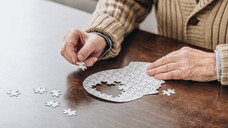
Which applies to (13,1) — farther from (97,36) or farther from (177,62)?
(177,62)

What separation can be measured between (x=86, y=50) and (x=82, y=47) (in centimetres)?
3

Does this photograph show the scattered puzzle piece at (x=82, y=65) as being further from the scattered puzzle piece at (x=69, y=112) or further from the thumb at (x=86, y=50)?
the scattered puzzle piece at (x=69, y=112)

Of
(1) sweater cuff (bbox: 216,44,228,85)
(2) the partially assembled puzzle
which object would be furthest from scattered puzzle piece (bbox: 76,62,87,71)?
(1) sweater cuff (bbox: 216,44,228,85)

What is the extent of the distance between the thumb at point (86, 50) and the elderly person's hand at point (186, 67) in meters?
0.29

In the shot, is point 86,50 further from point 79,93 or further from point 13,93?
point 13,93

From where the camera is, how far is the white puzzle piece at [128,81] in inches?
48.8

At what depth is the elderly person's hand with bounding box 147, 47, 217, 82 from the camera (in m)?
1.37

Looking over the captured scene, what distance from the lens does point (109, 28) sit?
1.58 metres

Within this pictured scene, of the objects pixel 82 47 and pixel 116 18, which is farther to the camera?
pixel 116 18

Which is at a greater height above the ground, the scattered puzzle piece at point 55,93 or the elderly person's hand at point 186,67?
the elderly person's hand at point 186,67

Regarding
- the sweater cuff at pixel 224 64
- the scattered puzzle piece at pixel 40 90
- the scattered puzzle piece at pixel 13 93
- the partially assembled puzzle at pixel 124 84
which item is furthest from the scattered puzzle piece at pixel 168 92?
the scattered puzzle piece at pixel 13 93

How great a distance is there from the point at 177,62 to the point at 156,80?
0.14 metres

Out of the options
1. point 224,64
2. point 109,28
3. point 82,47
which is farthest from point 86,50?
point 224,64

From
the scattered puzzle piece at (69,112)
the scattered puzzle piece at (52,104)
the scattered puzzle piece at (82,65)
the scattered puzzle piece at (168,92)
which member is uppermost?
the scattered puzzle piece at (82,65)
